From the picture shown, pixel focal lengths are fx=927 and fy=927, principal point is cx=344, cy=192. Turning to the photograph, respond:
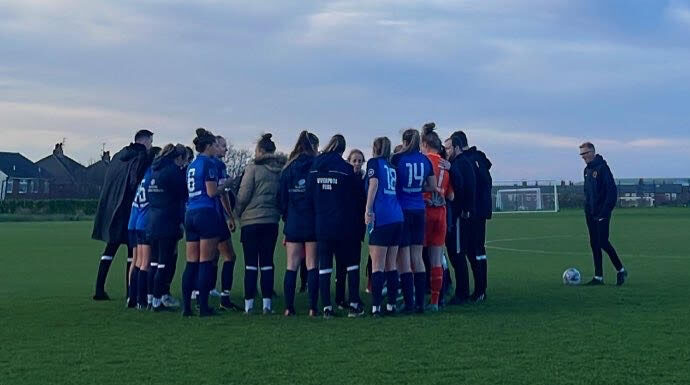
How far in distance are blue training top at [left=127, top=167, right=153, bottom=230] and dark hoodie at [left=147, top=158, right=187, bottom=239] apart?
20 cm

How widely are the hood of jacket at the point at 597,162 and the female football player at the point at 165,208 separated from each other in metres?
6.17

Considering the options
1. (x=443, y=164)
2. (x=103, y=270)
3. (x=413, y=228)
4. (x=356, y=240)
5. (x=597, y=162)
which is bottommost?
(x=103, y=270)

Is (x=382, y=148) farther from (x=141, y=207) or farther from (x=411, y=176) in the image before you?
(x=141, y=207)

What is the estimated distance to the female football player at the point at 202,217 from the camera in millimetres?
10070

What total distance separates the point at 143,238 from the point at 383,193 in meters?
3.10

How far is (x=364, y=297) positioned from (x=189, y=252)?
118 inches

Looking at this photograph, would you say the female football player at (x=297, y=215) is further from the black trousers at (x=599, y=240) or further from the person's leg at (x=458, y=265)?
the black trousers at (x=599, y=240)

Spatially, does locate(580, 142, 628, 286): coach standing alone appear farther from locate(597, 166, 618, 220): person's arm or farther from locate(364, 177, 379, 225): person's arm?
locate(364, 177, 379, 225): person's arm

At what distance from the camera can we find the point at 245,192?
10398 mm

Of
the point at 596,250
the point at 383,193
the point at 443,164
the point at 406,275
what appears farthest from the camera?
the point at 596,250

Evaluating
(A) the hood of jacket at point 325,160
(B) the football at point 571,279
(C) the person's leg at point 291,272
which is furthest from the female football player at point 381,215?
(B) the football at point 571,279

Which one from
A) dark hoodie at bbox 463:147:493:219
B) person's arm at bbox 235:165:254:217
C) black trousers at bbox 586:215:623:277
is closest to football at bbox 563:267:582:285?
black trousers at bbox 586:215:623:277

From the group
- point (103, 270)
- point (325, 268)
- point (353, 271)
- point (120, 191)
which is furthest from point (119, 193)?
point (353, 271)

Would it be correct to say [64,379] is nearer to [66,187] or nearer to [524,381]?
[524,381]
